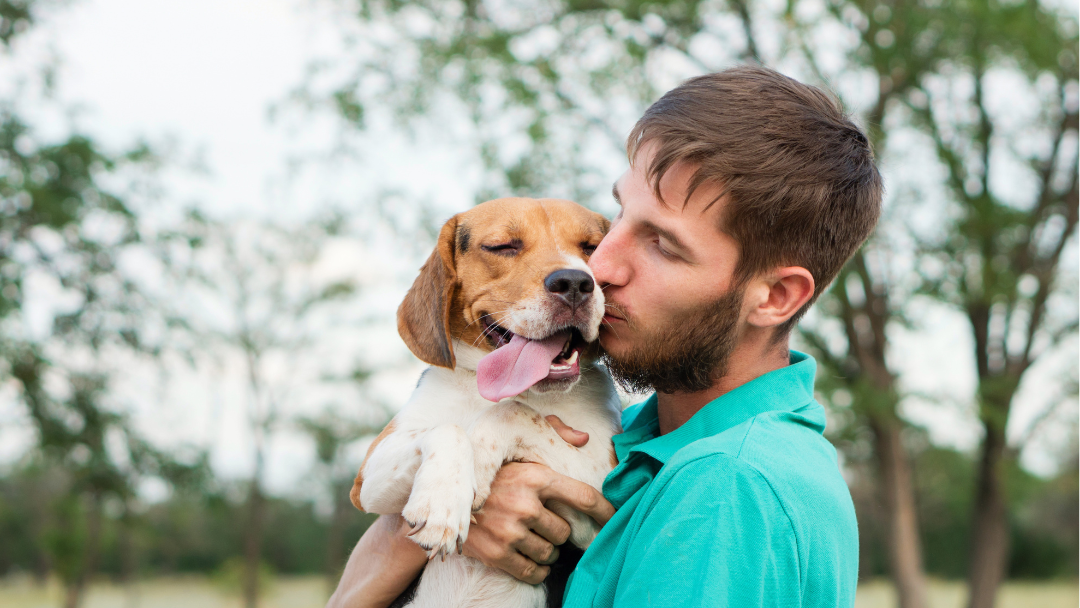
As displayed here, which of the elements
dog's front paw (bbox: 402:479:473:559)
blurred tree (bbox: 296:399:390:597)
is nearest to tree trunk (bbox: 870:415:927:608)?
dog's front paw (bbox: 402:479:473:559)

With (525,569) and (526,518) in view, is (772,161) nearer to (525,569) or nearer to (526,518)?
(526,518)

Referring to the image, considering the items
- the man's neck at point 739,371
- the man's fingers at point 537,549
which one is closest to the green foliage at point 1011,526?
the man's neck at point 739,371

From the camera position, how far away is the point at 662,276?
2.57m

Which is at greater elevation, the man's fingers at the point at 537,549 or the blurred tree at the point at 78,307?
the man's fingers at the point at 537,549

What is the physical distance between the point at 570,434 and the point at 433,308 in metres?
0.86

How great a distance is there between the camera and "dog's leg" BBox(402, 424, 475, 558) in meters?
2.50

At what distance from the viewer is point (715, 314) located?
101 inches

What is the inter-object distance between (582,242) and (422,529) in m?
1.59

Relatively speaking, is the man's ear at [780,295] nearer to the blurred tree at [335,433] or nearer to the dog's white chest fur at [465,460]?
the dog's white chest fur at [465,460]

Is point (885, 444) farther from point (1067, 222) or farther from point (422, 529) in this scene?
point (422, 529)

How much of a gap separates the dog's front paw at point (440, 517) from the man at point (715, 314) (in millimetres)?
181

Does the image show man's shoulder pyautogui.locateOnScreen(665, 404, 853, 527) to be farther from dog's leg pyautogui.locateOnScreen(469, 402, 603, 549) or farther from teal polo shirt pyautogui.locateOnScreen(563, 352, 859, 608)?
dog's leg pyautogui.locateOnScreen(469, 402, 603, 549)

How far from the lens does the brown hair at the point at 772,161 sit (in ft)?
8.18

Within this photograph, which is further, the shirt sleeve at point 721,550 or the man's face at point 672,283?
the man's face at point 672,283
